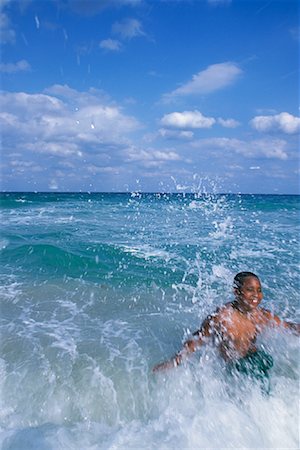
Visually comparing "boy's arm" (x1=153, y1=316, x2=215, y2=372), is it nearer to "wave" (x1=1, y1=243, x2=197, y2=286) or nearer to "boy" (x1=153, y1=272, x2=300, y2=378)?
"boy" (x1=153, y1=272, x2=300, y2=378)

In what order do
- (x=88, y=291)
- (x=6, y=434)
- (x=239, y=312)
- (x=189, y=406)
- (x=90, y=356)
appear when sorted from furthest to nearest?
(x=88, y=291) < (x=90, y=356) < (x=239, y=312) < (x=189, y=406) < (x=6, y=434)

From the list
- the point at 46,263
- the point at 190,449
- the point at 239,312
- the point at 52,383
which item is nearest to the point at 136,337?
the point at 52,383

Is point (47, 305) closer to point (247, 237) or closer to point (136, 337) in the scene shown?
point (136, 337)

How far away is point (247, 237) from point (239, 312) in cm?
1149

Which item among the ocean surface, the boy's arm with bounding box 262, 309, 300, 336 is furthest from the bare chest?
the ocean surface

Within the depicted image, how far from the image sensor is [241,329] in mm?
3701

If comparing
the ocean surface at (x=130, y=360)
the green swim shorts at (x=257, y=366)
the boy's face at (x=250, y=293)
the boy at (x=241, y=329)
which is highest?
the boy's face at (x=250, y=293)

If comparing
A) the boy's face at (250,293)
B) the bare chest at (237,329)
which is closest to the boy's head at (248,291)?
the boy's face at (250,293)

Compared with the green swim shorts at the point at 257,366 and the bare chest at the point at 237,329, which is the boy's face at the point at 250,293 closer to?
the bare chest at the point at 237,329

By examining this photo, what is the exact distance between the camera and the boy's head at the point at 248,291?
3.63 m

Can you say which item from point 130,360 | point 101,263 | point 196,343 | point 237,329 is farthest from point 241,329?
point 101,263

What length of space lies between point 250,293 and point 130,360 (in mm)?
2065

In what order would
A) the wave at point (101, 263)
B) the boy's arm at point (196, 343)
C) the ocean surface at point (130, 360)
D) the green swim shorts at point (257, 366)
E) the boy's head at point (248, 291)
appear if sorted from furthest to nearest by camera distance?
the wave at point (101, 263) → the boy's arm at point (196, 343) → the boy's head at point (248, 291) → the green swim shorts at point (257, 366) → the ocean surface at point (130, 360)

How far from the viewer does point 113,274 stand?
29.3 feet
